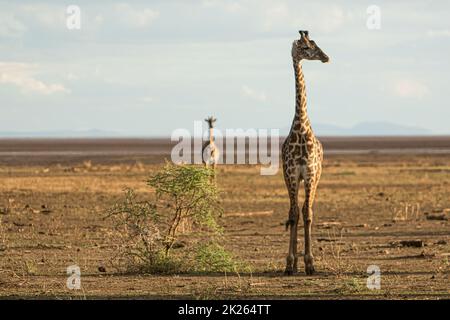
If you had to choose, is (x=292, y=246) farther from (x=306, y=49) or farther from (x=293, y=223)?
(x=306, y=49)

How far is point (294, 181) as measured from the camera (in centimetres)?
1543

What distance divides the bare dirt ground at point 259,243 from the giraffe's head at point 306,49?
270 cm

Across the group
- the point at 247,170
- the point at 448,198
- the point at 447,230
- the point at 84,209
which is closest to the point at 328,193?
the point at 448,198

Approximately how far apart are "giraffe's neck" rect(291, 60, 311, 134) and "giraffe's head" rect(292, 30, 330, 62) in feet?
0.86

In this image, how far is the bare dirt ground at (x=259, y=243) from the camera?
13.8 metres

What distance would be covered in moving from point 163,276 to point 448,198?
782 inches

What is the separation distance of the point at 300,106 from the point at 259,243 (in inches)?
220

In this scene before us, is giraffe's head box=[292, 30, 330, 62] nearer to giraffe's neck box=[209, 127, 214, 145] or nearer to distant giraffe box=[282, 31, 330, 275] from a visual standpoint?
distant giraffe box=[282, 31, 330, 275]

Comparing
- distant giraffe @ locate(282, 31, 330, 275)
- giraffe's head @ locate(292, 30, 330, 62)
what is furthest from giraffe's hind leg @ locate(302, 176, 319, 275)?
giraffe's head @ locate(292, 30, 330, 62)

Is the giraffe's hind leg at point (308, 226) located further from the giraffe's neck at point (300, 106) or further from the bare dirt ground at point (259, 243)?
the giraffe's neck at point (300, 106)

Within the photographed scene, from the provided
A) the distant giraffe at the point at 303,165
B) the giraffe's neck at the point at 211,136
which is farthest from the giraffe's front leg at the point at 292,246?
the giraffe's neck at the point at 211,136

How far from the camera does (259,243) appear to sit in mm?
20766
